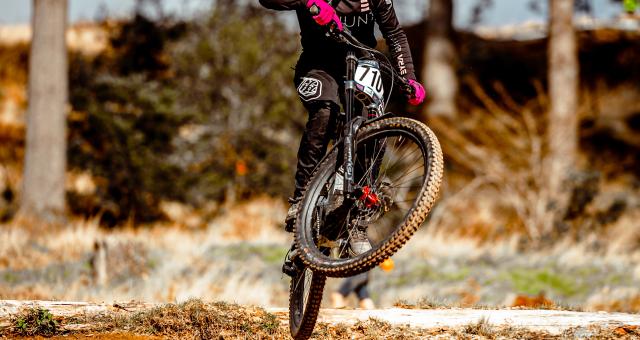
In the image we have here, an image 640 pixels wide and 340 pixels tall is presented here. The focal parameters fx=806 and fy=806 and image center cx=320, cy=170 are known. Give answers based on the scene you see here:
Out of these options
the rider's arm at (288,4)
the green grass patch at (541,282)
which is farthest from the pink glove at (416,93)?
the green grass patch at (541,282)

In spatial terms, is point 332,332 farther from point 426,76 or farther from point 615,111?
point 615,111

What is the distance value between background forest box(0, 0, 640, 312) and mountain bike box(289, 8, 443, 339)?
18.3 ft

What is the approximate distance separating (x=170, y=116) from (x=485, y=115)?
9.97 metres

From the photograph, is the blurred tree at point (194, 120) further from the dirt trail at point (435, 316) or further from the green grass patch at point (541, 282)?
the dirt trail at point (435, 316)

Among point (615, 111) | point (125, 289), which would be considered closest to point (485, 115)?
point (615, 111)

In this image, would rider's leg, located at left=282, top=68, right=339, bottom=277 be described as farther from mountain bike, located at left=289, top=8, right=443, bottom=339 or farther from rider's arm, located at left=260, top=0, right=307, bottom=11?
rider's arm, located at left=260, top=0, right=307, bottom=11

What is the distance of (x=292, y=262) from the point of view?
5.28 metres

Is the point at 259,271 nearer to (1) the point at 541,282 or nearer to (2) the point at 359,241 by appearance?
(1) the point at 541,282

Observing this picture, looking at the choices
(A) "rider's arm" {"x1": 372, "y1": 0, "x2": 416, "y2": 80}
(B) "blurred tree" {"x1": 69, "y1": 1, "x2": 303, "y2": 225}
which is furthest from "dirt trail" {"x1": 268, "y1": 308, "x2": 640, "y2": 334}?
(B) "blurred tree" {"x1": 69, "y1": 1, "x2": 303, "y2": 225}

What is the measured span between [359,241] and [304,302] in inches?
28.5

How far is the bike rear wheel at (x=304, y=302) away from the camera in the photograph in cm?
490

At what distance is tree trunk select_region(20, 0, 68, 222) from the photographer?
14117 millimetres

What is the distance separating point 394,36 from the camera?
5137mm

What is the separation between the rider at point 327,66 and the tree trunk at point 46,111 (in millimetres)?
9965
